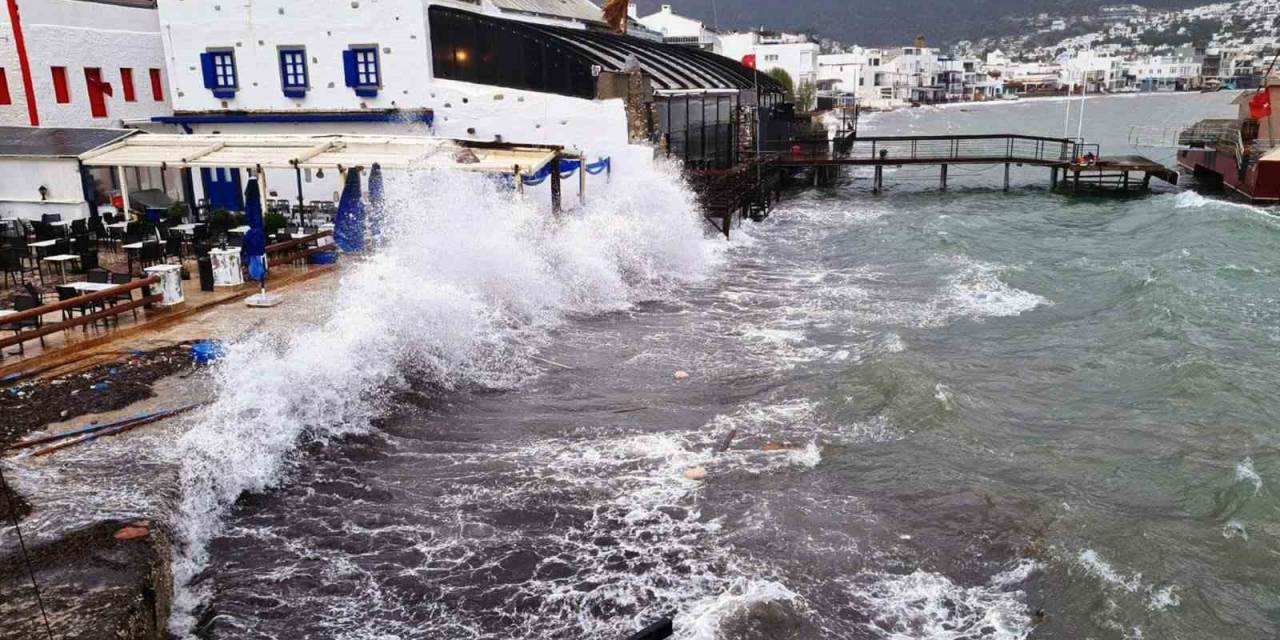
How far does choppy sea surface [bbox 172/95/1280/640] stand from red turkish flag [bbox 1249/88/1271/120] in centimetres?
2802

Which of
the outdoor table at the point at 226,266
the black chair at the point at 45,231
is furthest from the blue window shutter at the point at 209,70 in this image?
the outdoor table at the point at 226,266

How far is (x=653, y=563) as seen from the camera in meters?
9.41

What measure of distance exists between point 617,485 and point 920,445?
460 cm

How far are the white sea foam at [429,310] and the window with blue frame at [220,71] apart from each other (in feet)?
34.0

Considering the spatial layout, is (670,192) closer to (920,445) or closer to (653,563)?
(920,445)

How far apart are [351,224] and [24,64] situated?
1310 cm

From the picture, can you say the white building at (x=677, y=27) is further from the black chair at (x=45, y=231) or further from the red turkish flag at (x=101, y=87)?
the black chair at (x=45, y=231)

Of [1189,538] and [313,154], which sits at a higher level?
[313,154]

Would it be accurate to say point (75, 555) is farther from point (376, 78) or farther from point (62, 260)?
point (376, 78)

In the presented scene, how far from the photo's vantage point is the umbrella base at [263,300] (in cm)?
1591

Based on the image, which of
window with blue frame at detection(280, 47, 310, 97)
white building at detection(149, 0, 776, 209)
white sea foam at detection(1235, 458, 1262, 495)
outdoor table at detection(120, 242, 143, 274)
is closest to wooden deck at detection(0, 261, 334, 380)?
outdoor table at detection(120, 242, 143, 274)

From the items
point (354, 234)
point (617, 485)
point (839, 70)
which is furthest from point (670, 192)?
point (839, 70)

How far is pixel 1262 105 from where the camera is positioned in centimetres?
4466

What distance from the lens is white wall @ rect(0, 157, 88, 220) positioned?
73.6ft
